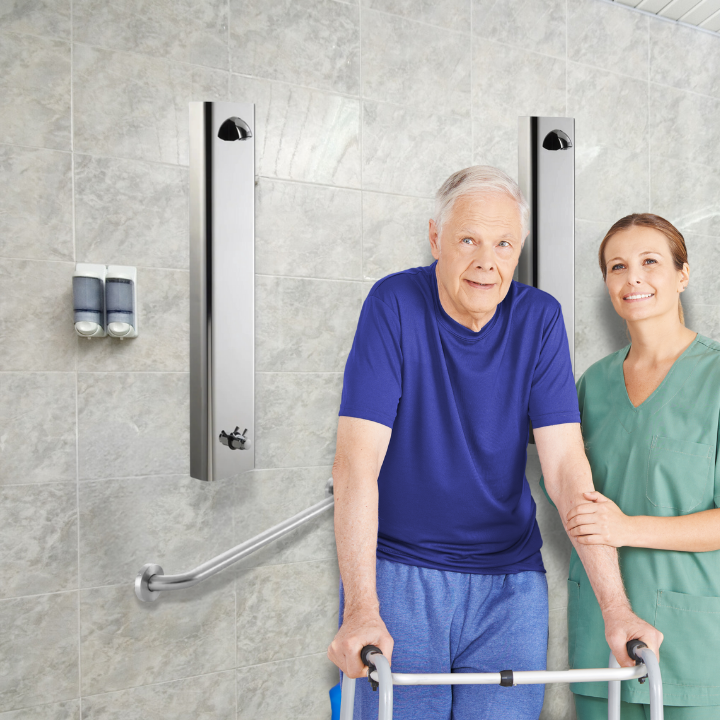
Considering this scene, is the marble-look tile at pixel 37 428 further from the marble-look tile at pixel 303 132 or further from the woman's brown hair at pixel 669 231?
the woman's brown hair at pixel 669 231

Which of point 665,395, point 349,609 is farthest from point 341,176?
point 349,609

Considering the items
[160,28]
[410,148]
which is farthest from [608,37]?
[160,28]

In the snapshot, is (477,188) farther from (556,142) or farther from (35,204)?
(35,204)

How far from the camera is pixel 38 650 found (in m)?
1.33

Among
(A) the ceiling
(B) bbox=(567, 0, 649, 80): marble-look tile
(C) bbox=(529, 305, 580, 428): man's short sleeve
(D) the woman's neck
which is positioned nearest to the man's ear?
(C) bbox=(529, 305, 580, 428): man's short sleeve

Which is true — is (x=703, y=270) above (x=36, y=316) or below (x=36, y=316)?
above

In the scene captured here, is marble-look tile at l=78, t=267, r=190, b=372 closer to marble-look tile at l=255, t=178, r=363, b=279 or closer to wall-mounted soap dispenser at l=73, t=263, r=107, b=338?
wall-mounted soap dispenser at l=73, t=263, r=107, b=338

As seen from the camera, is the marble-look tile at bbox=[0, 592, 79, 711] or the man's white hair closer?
the man's white hair

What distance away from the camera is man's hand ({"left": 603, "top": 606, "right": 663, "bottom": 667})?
2.82 feet

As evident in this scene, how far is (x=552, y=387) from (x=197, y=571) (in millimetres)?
891

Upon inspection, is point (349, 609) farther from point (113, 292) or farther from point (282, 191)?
point (282, 191)

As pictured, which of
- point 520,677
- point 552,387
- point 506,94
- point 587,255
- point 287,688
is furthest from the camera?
point 587,255

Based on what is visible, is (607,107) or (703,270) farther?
(703,270)

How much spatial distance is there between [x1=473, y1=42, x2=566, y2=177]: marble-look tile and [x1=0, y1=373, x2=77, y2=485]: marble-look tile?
130cm
